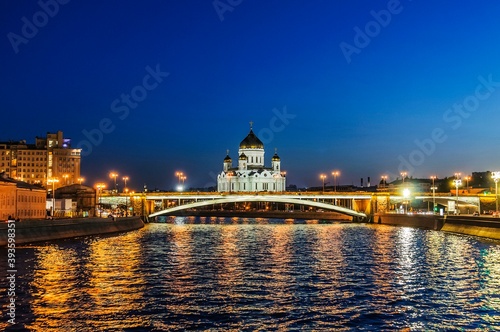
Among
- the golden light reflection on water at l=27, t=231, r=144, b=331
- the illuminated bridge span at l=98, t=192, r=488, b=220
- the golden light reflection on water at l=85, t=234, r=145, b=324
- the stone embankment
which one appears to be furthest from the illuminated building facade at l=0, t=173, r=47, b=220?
the stone embankment

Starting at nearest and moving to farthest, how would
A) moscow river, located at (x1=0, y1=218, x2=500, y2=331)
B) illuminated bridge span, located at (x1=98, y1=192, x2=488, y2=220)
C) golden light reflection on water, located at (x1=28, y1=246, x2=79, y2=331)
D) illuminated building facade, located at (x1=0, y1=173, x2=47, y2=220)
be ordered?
moscow river, located at (x1=0, y1=218, x2=500, y2=331) → golden light reflection on water, located at (x1=28, y1=246, x2=79, y2=331) → illuminated building facade, located at (x1=0, y1=173, x2=47, y2=220) → illuminated bridge span, located at (x1=98, y1=192, x2=488, y2=220)

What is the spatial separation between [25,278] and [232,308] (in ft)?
50.5

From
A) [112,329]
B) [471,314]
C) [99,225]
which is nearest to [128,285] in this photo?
[112,329]

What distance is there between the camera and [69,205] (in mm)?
108125

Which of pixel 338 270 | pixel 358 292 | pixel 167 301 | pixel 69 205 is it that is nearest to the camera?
pixel 167 301

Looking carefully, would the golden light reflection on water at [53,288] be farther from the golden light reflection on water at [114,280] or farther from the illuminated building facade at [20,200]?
the illuminated building facade at [20,200]

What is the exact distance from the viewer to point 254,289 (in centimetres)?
3781

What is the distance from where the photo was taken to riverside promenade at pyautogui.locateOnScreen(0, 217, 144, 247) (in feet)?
201

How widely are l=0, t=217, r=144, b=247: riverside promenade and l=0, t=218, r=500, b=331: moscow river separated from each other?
8.17 ft

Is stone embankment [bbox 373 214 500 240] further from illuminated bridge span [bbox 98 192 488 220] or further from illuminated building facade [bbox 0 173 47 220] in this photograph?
illuminated building facade [bbox 0 173 47 220]

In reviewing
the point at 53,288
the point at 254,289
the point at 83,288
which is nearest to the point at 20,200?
the point at 53,288

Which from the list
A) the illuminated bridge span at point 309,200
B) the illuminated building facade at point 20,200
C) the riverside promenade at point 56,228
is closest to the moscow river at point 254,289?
the riverside promenade at point 56,228

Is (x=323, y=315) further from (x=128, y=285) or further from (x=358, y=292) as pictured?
(x=128, y=285)

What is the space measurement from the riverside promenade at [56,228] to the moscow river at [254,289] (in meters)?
2.49
